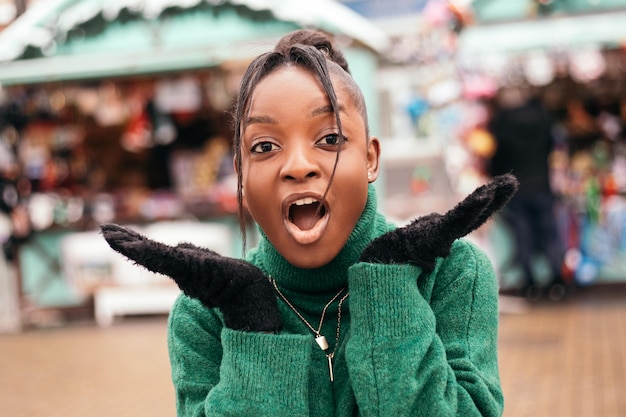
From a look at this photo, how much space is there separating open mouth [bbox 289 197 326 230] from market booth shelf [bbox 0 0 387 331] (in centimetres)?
684

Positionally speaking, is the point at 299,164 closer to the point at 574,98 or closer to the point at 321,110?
the point at 321,110

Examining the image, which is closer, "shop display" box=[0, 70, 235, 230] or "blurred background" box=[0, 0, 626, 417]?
"blurred background" box=[0, 0, 626, 417]

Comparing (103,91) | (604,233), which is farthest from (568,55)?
(103,91)

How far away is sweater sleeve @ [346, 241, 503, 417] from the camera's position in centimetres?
165

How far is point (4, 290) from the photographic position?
1034 centimetres

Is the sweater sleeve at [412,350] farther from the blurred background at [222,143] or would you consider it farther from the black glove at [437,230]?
the blurred background at [222,143]

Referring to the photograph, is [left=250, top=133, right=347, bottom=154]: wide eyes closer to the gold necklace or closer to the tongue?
the tongue

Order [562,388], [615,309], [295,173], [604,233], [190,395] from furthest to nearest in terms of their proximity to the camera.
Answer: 1. [604,233]
2. [615,309]
3. [562,388]
4. [190,395]
5. [295,173]

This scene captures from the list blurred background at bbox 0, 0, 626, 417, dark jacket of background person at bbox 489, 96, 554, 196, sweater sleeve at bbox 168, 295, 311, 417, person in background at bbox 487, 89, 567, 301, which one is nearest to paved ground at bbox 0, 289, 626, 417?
blurred background at bbox 0, 0, 626, 417

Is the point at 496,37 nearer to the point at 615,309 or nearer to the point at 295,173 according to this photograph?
the point at 615,309

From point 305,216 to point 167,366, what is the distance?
564 cm

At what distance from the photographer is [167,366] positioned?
23.3 feet

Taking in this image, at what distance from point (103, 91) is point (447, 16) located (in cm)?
393

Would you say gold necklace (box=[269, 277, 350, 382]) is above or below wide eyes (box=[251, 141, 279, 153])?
below
